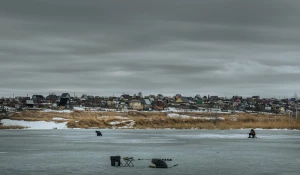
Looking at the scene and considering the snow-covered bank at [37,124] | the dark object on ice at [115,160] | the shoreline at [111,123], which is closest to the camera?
the dark object on ice at [115,160]

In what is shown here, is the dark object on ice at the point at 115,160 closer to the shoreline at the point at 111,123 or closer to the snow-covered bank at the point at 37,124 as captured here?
the shoreline at the point at 111,123

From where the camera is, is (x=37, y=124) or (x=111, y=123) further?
(x=111, y=123)

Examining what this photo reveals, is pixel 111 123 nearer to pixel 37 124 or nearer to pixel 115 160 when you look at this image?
pixel 37 124

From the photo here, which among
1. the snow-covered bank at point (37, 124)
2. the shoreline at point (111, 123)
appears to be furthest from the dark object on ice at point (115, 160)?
the snow-covered bank at point (37, 124)

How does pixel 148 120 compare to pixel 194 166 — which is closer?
pixel 194 166

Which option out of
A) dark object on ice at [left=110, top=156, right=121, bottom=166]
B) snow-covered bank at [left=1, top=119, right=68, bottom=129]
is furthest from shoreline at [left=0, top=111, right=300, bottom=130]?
dark object on ice at [left=110, top=156, right=121, bottom=166]

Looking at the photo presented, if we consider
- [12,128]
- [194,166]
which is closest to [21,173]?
[194,166]

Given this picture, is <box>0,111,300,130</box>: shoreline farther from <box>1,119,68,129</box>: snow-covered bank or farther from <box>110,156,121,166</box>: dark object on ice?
<box>110,156,121,166</box>: dark object on ice

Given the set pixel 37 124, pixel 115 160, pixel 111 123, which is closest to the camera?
pixel 115 160

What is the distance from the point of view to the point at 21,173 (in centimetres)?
3559

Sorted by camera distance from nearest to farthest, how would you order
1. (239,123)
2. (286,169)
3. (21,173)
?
(21,173), (286,169), (239,123)

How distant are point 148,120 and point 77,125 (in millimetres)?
22973

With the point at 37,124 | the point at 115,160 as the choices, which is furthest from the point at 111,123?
the point at 115,160

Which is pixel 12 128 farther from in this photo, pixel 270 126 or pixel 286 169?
pixel 286 169
